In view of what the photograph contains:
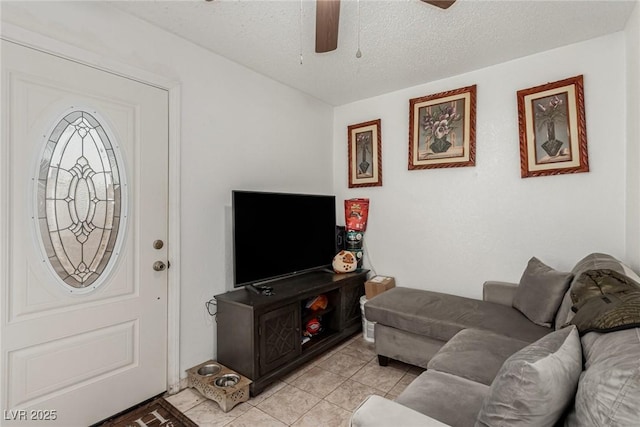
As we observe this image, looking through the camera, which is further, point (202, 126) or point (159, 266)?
point (202, 126)

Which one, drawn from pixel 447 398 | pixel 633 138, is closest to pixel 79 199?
pixel 447 398

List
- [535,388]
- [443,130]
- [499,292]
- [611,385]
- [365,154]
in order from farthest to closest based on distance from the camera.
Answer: [365,154] → [443,130] → [499,292] → [535,388] → [611,385]

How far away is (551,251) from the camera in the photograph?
2482mm

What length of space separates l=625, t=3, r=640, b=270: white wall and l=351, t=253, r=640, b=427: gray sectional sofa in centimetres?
26

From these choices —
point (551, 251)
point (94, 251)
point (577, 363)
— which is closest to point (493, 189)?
point (551, 251)

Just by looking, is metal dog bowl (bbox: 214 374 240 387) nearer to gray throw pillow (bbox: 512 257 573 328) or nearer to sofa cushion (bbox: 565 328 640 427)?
sofa cushion (bbox: 565 328 640 427)

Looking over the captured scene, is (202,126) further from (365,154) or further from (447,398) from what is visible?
(447,398)

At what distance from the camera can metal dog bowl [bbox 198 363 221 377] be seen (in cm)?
224

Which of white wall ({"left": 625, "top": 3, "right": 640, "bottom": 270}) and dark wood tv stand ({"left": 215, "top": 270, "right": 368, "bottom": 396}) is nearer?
white wall ({"left": 625, "top": 3, "right": 640, "bottom": 270})

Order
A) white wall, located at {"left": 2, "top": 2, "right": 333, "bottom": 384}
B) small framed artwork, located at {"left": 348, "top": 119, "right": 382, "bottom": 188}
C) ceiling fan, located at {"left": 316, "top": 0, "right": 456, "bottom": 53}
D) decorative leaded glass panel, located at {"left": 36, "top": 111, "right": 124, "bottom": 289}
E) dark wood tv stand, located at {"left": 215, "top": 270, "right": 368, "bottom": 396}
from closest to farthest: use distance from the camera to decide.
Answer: ceiling fan, located at {"left": 316, "top": 0, "right": 456, "bottom": 53}, decorative leaded glass panel, located at {"left": 36, "top": 111, "right": 124, "bottom": 289}, white wall, located at {"left": 2, "top": 2, "right": 333, "bottom": 384}, dark wood tv stand, located at {"left": 215, "top": 270, "right": 368, "bottom": 396}, small framed artwork, located at {"left": 348, "top": 119, "right": 382, "bottom": 188}

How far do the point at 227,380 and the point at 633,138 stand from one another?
3.19 meters

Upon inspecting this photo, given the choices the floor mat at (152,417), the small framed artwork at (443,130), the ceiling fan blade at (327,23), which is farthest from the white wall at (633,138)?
the floor mat at (152,417)

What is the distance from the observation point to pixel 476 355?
169 cm

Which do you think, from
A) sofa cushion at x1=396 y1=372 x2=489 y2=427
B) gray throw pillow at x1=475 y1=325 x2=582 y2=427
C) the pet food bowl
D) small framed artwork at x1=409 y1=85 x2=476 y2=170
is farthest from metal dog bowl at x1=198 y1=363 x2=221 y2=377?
small framed artwork at x1=409 y1=85 x2=476 y2=170
